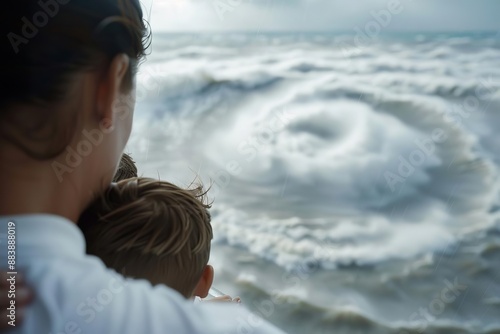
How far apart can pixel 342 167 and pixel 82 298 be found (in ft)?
9.42

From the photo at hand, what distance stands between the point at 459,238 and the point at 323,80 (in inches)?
78.1

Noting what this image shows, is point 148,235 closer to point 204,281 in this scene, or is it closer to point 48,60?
point 204,281

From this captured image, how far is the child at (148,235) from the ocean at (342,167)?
0.92m

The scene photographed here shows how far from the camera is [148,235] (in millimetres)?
770

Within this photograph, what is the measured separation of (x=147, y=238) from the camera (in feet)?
2.52

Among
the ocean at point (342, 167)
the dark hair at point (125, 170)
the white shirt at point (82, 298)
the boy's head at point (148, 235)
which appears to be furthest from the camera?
the ocean at point (342, 167)

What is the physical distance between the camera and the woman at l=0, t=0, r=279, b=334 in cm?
52

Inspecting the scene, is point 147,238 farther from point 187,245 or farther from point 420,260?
point 420,260

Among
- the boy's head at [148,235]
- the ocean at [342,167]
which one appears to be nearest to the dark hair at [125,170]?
the boy's head at [148,235]

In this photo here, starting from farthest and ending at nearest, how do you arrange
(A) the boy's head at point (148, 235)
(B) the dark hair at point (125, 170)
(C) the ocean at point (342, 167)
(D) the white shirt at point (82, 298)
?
1. (C) the ocean at point (342, 167)
2. (B) the dark hair at point (125, 170)
3. (A) the boy's head at point (148, 235)
4. (D) the white shirt at point (82, 298)

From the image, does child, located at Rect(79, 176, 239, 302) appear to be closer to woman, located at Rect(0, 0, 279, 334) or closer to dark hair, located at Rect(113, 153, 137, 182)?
woman, located at Rect(0, 0, 279, 334)

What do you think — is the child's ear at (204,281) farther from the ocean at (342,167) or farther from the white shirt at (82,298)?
the ocean at (342,167)

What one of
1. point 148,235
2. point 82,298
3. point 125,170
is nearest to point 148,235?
point 148,235

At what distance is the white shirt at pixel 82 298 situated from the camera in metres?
0.52
